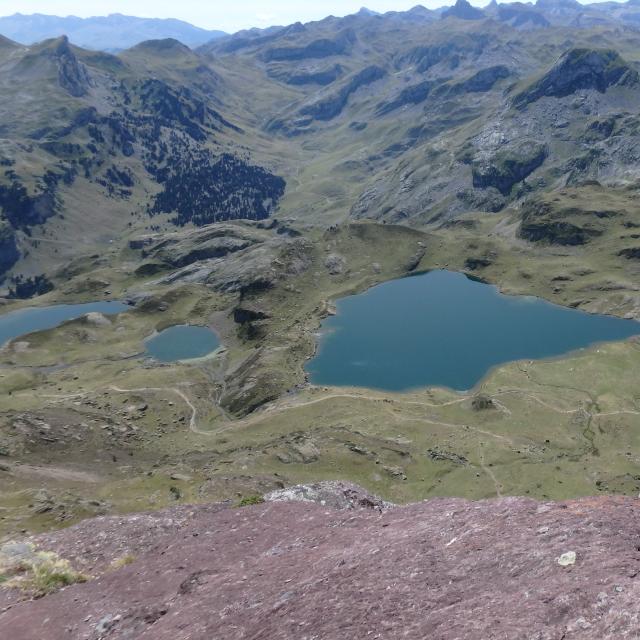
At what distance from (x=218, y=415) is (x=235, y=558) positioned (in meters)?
120

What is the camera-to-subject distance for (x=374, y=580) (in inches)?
1049

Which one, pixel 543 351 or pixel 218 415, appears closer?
pixel 218 415

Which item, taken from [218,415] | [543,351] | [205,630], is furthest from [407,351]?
[205,630]

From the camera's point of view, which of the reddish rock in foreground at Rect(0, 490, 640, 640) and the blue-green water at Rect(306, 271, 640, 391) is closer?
the reddish rock in foreground at Rect(0, 490, 640, 640)

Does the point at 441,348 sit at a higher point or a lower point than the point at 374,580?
lower

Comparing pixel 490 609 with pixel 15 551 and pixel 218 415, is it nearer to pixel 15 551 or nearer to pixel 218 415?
pixel 15 551

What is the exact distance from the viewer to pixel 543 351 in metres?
175

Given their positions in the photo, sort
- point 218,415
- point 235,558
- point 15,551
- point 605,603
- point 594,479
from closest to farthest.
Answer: point 605,603, point 235,558, point 15,551, point 594,479, point 218,415

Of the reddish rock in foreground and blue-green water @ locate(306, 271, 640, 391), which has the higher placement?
the reddish rock in foreground

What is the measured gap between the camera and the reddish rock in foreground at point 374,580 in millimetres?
21828

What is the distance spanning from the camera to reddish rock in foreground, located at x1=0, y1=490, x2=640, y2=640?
21.8 metres

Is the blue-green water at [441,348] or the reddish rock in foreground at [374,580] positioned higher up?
the reddish rock in foreground at [374,580]

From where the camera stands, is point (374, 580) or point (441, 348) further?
point (441, 348)

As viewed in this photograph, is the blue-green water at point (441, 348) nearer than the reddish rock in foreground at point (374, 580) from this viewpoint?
No
